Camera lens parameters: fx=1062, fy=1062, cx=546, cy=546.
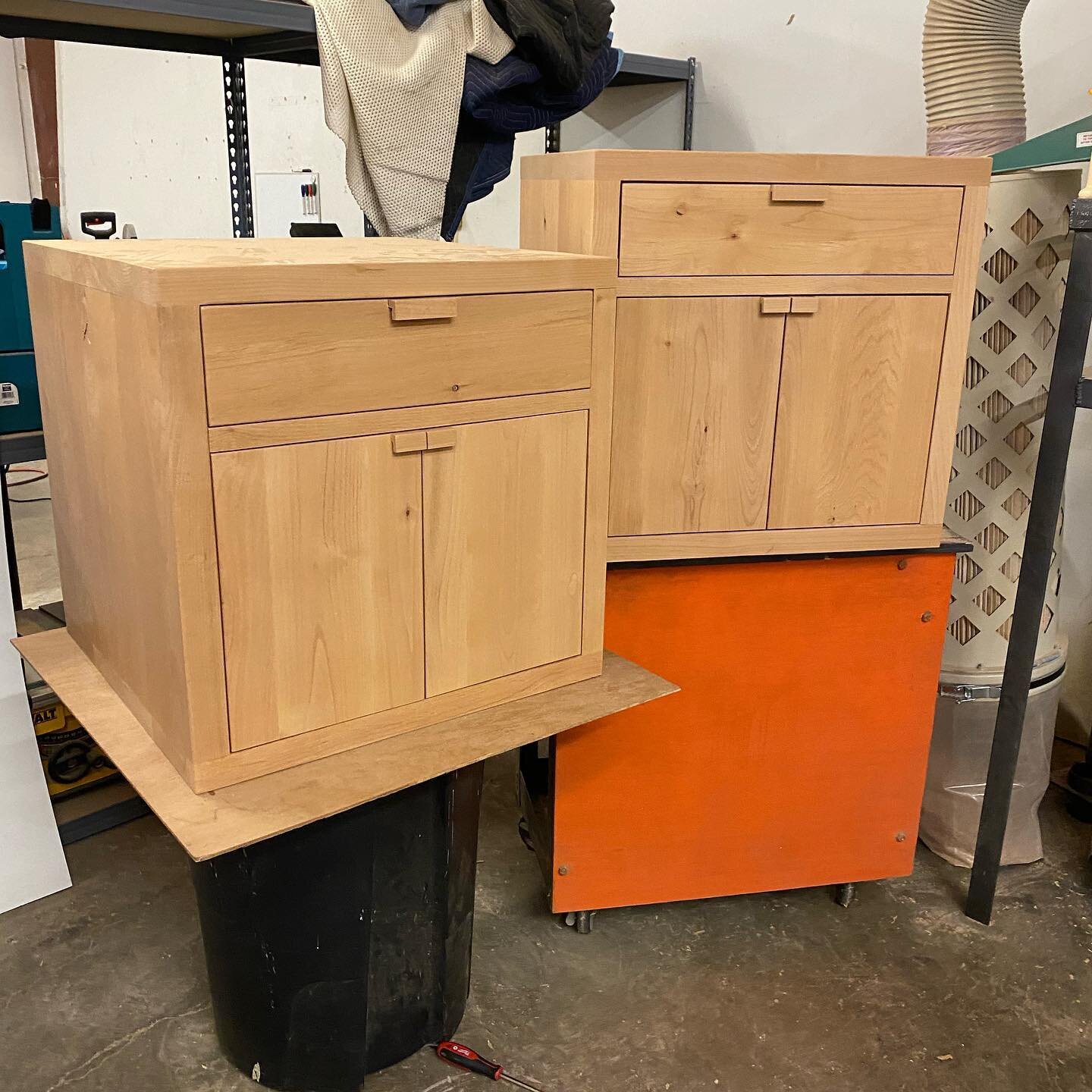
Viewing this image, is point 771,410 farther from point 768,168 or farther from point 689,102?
point 689,102

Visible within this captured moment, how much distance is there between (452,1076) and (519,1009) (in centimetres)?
16

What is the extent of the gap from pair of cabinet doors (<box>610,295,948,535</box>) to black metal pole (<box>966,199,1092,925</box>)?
8.3 inches

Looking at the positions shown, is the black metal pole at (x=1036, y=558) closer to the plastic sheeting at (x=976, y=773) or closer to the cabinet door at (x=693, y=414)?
the plastic sheeting at (x=976, y=773)

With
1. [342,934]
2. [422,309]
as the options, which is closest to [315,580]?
[422,309]

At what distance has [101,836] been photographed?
205 cm

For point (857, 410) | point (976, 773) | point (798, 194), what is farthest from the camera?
point (976, 773)

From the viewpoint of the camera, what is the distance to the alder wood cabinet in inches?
40.6

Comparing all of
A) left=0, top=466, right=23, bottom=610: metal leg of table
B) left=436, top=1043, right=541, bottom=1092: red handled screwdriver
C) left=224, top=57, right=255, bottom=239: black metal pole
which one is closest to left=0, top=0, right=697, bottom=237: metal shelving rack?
left=224, top=57, right=255, bottom=239: black metal pole

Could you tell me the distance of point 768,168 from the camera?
1.37 metres

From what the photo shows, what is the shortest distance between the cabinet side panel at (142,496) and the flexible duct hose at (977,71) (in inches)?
56.1

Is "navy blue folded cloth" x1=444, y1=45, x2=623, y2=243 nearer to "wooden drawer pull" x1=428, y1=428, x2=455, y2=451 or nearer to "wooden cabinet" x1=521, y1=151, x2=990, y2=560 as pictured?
"wooden cabinet" x1=521, y1=151, x2=990, y2=560

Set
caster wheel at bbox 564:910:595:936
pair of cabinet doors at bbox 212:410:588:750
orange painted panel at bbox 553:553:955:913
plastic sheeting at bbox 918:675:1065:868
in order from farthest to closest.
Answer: plastic sheeting at bbox 918:675:1065:868 → caster wheel at bbox 564:910:595:936 → orange painted panel at bbox 553:553:955:913 → pair of cabinet doors at bbox 212:410:588:750

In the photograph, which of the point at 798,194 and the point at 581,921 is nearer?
the point at 798,194

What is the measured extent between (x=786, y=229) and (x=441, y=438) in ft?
1.90
